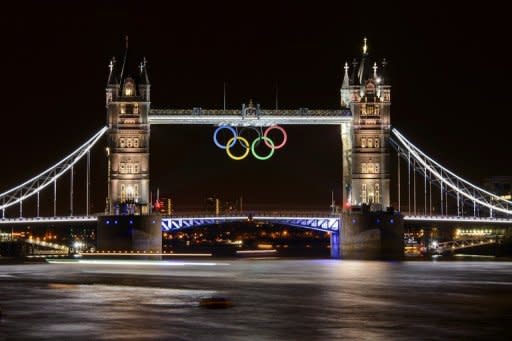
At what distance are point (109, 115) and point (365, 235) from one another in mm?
25883

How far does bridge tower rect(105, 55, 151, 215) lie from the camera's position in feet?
358

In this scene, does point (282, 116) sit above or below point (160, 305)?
above

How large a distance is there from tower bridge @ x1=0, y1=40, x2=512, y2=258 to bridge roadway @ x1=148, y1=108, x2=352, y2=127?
9 centimetres

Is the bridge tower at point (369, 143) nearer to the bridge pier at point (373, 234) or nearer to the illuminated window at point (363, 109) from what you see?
the illuminated window at point (363, 109)

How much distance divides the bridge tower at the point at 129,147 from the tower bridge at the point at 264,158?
0.09 m

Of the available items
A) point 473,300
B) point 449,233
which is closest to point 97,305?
point 473,300

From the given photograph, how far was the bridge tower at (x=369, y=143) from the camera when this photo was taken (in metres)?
112

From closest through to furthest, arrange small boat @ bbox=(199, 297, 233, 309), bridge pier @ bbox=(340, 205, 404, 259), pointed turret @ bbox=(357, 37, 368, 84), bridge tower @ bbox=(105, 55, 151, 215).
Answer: small boat @ bbox=(199, 297, 233, 309) < bridge pier @ bbox=(340, 205, 404, 259) < bridge tower @ bbox=(105, 55, 151, 215) < pointed turret @ bbox=(357, 37, 368, 84)

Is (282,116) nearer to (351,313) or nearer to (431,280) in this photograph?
(431,280)

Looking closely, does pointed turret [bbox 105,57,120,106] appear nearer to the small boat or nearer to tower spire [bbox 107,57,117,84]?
tower spire [bbox 107,57,117,84]

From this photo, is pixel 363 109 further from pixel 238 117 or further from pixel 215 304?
pixel 215 304

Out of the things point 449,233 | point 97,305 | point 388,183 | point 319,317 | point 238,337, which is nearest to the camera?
point 238,337

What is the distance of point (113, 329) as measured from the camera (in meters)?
32.9

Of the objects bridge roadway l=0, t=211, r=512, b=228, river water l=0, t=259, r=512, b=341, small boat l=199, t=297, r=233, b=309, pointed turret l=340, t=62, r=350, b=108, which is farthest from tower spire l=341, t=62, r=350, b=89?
small boat l=199, t=297, r=233, b=309
